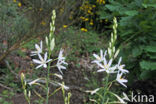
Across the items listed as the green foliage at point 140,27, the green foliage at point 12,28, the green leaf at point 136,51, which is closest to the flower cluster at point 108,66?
the green foliage at point 140,27

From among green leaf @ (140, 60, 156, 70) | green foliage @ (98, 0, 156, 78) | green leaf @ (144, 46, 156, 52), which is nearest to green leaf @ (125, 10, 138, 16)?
green foliage @ (98, 0, 156, 78)

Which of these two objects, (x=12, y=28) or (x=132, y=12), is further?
(x=12, y=28)

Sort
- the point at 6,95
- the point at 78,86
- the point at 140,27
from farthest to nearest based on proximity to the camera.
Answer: the point at 78,86 < the point at 6,95 < the point at 140,27

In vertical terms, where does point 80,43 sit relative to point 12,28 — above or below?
below

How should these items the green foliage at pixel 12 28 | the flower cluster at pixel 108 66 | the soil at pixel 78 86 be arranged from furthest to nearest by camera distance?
the green foliage at pixel 12 28
the soil at pixel 78 86
the flower cluster at pixel 108 66

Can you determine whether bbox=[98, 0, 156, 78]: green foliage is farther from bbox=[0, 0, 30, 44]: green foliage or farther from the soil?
bbox=[0, 0, 30, 44]: green foliage

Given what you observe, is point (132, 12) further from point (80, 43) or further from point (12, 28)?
point (80, 43)

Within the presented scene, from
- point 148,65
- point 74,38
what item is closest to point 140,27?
point 148,65

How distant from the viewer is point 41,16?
393cm

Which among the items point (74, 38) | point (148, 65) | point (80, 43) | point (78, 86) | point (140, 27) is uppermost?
point (140, 27)

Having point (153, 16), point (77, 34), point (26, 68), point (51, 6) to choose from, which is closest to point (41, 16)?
point (51, 6)

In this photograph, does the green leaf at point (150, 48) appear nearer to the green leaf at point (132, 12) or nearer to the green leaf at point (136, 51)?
the green leaf at point (136, 51)

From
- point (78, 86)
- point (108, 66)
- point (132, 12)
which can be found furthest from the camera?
point (78, 86)

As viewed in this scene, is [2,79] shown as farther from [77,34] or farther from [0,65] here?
[77,34]
